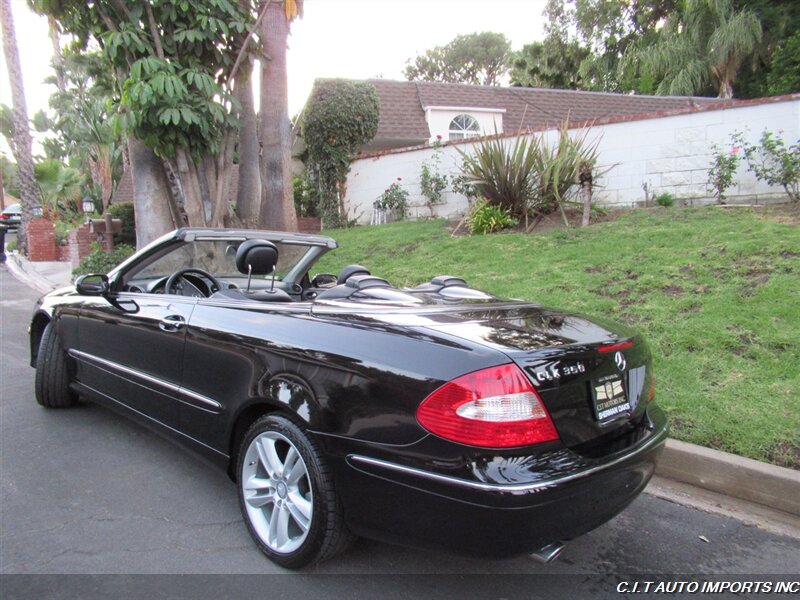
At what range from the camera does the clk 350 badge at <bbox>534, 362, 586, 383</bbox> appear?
2.08m

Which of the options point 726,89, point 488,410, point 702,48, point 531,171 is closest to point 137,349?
point 488,410

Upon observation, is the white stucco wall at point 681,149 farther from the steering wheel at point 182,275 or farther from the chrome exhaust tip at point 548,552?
the chrome exhaust tip at point 548,552

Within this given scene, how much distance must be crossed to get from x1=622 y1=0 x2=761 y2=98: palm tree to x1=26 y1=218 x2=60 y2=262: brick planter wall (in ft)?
70.9

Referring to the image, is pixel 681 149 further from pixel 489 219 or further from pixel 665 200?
pixel 489 219

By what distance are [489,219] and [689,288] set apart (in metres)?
3.92

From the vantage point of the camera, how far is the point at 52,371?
4.34 meters

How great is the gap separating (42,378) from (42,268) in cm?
1282

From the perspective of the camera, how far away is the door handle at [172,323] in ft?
10.2

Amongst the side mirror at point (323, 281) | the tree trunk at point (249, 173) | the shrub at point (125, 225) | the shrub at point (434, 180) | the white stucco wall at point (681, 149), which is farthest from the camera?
the shrub at point (125, 225)

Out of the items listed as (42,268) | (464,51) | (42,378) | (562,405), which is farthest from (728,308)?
(464,51)

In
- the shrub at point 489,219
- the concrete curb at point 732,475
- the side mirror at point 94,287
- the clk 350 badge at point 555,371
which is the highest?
the shrub at point 489,219

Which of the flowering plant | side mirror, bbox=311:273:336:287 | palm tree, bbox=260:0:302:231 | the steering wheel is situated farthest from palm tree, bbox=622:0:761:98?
the steering wheel

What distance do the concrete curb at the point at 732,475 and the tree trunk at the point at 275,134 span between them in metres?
7.91

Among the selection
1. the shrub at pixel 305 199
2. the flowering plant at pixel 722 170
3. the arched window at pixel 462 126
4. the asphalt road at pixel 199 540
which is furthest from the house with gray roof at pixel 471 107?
the asphalt road at pixel 199 540
